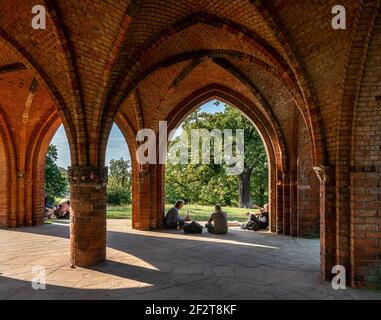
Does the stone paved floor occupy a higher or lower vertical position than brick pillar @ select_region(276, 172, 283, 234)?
lower

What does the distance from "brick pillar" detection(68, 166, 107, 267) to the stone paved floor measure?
30 centimetres

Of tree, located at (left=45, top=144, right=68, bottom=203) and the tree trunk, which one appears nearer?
the tree trunk

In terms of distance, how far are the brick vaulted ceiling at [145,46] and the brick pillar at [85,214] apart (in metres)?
0.31

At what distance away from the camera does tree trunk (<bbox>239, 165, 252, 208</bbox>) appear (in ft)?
68.8

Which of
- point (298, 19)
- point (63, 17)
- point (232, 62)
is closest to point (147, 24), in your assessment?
point (63, 17)

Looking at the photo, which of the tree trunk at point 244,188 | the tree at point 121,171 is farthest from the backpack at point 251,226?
the tree at point 121,171

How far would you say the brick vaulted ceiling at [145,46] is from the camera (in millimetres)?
4988

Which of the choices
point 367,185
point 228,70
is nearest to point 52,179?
point 228,70

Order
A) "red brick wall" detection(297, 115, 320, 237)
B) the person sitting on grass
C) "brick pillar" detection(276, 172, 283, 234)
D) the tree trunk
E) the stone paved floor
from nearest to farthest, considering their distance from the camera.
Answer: the stone paved floor, "red brick wall" detection(297, 115, 320, 237), "brick pillar" detection(276, 172, 283, 234), the person sitting on grass, the tree trunk

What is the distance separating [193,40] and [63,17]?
3288mm
